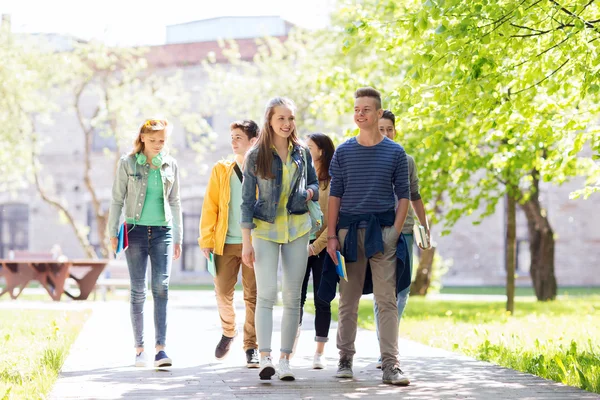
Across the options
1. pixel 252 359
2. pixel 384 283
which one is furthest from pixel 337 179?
pixel 252 359

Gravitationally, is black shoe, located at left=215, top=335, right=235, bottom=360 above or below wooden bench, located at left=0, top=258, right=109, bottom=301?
above

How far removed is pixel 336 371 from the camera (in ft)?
25.1

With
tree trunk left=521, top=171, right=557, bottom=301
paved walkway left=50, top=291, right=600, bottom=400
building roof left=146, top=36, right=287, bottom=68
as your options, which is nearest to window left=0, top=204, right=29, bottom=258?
building roof left=146, top=36, right=287, bottom=68

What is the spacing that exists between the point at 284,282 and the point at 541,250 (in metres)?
16.5

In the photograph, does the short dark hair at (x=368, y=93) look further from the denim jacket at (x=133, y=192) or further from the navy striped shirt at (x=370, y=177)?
the denim jacket at (x=133, y=192)

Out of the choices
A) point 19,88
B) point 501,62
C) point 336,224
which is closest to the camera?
point 336,224

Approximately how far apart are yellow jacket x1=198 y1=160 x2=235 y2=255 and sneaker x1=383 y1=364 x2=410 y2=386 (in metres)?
1.77

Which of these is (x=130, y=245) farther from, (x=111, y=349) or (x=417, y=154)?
(x=417, y=154)

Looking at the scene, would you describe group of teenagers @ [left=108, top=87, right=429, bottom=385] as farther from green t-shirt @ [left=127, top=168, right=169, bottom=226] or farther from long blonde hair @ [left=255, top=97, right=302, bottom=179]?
green t-shirt @ [left=127, top=168, right=169, bottom=226]

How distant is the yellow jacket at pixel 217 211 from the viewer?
804 centimetres

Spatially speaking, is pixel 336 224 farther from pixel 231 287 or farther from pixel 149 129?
pixel 149 129

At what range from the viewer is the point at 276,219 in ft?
22.9

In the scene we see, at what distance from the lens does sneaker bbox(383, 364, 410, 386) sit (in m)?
6.89

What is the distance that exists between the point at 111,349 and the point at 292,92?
60.3 feet
